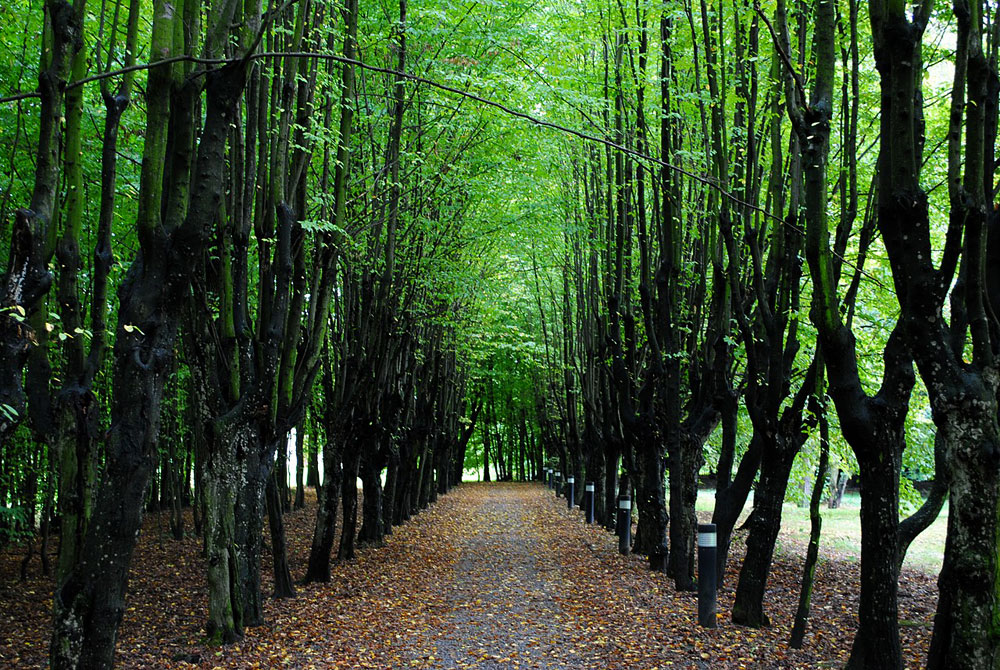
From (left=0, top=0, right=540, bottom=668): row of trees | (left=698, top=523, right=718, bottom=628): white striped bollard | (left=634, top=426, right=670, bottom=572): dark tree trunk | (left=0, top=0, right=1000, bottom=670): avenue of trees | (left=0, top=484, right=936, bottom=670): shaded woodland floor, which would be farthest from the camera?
(left=634, top=426, right=670, bottom=572): dark tree trunk

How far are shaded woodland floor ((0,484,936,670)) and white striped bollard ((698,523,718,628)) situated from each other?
18 cm

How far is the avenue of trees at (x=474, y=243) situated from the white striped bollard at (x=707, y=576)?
0.47 m

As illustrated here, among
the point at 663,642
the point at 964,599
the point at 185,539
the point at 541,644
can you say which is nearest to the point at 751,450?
the point at 663,642

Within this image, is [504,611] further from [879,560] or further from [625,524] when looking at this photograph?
[625,524]

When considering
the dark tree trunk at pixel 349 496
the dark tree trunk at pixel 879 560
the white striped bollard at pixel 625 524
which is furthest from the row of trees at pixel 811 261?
the dark tree trunk at pixel 349 496

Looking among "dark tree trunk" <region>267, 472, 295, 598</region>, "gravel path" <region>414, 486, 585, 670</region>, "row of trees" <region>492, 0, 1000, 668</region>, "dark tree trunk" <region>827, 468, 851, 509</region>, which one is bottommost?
"dark tree trunk" <region>827, 468, 851, 509</region>

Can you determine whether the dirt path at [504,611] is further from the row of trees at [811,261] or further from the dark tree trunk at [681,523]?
the row of trees at [811,261]

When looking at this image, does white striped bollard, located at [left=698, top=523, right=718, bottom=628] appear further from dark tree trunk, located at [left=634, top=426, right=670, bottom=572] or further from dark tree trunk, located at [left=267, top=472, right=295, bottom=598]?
dark tree trunk, located at [left=267, top=472, right=295, bottom=598]

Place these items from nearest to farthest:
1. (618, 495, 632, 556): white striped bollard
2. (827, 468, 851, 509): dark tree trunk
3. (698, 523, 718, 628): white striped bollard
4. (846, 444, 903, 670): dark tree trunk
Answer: (846, 444, 903, 670): dark tree trunk
(698, 523, 718, 628): white striped bollard
(618, 495, 632, 556): white striped bollard
(827, 468, 851, 509): dark tree trunk

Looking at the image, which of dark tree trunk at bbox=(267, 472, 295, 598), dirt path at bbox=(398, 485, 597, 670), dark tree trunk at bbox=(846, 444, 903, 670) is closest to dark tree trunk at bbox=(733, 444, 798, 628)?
dirt path at bbox=(398, 485, 597, 670)

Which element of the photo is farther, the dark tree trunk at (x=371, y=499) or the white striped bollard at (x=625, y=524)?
the dark tree trunk at (x=371, y=499)

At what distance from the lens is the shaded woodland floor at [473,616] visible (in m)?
7.64

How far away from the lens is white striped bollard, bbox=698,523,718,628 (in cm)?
855

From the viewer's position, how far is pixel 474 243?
62.2ft
